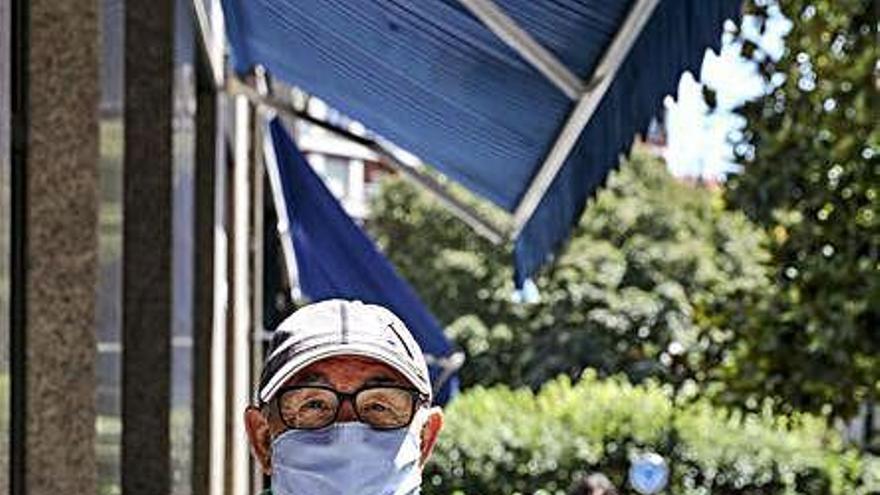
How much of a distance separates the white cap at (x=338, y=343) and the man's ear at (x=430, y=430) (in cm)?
7

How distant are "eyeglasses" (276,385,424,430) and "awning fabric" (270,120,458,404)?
10.3m

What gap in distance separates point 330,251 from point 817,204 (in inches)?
110

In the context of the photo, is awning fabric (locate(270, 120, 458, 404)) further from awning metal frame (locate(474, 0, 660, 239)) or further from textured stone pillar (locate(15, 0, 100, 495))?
textured stone pillar (locate(15, 0, 100, 495))

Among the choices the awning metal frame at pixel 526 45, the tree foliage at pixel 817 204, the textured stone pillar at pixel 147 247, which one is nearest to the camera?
the awning metal frame at pixel 526 45

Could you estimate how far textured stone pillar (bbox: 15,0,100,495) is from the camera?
497cm

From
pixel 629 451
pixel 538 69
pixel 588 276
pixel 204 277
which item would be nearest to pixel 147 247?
pixel 538 69

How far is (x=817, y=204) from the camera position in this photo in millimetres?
13367

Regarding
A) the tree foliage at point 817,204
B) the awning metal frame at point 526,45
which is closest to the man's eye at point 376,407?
the awning metal frame at point 526,45

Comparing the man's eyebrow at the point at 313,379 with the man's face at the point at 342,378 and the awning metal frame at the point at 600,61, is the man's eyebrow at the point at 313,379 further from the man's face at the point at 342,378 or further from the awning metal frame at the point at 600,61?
the awning metal frame at the point at 600,61

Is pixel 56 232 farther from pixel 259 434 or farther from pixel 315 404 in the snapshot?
pixel 315 404

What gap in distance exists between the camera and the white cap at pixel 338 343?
8.99ft

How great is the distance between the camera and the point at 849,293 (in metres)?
13.0

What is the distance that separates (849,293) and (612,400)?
7.50 m

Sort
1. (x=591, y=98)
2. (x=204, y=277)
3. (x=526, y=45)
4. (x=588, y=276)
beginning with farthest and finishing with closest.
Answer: (x=588, y=276) → (x=204, y=277) → (x=591, y=98) → (x=526, y=45)
